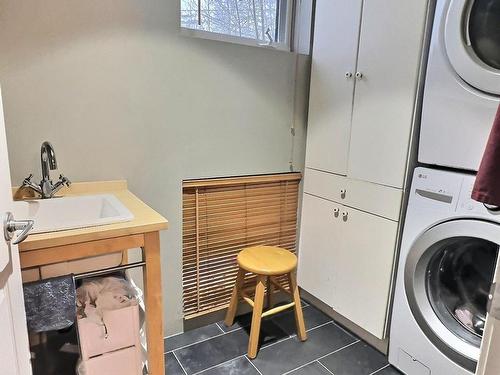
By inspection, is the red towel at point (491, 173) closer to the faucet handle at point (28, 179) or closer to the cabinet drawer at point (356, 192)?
the cabinet drawer at point (356, 192)

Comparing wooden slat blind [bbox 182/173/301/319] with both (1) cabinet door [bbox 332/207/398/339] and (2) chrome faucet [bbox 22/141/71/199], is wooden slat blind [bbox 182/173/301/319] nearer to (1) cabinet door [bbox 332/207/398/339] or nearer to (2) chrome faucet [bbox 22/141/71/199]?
(1) cabinet door [bbox 332/207/398/339]

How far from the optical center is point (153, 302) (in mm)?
1231

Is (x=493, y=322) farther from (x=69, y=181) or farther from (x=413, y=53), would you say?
(x=69, y=181)

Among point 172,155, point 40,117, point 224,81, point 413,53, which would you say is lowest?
point 172,155

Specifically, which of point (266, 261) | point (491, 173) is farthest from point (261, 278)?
point (491, 173)

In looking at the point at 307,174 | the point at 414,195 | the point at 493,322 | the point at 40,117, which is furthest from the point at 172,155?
the point at 493,322

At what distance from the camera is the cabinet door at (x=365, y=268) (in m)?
1.64

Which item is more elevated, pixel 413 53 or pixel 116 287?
pixel 413 53

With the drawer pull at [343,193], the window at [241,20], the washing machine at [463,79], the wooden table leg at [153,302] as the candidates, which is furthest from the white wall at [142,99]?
the washing machine at [463,79]

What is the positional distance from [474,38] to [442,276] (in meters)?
0.94

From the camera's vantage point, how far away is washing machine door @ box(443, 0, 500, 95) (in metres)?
1.23

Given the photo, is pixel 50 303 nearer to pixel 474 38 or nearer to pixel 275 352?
pixel 275 352

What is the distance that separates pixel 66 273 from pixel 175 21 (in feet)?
3.78

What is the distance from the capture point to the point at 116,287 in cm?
125
